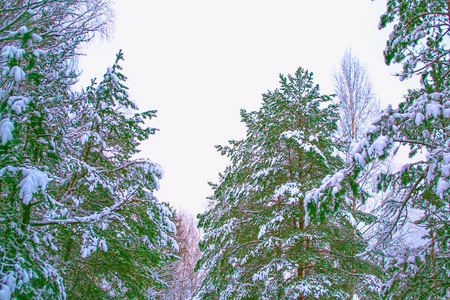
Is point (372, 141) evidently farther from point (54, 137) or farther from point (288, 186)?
point (54, 137)

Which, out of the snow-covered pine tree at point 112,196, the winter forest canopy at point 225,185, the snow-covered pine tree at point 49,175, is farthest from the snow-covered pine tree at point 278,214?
the snow-covered pine tree at point 49,175

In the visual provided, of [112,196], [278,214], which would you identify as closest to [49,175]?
[112,196]

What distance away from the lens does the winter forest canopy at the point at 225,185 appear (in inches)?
117

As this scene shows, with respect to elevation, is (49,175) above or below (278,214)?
below

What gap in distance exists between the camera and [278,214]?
19.4 feet

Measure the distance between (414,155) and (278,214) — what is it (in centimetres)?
303

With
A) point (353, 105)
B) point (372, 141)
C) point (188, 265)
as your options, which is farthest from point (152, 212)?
point (188, 265)

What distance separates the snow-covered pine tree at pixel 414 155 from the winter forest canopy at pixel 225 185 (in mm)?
21

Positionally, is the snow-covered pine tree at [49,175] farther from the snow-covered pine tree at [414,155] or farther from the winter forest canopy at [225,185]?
the snow-covered pine tree at [414,155]

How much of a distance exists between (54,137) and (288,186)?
4.39 metres

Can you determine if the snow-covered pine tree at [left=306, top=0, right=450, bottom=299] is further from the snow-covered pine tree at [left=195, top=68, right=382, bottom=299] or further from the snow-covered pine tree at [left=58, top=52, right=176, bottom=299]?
the snow-covered pine tree at [left=58, top=52, right=176, bottom=299]

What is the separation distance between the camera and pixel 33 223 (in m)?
3.48

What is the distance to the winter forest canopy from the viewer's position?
2.96 m

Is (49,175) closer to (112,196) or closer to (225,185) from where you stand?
(112,196)
